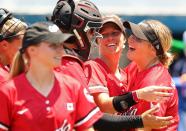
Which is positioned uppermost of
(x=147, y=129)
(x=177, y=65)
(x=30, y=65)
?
(x=30, y=65)

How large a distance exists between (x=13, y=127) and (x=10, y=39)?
1.19 metres

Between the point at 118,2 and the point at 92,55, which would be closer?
the point at 92,55

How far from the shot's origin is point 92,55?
5.45 m

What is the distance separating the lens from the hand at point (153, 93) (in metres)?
4.77

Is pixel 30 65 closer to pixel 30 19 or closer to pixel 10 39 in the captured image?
pixel 10 39

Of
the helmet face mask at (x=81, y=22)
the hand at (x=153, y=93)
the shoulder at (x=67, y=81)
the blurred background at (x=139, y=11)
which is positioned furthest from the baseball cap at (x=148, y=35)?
the blurred background at (x=139, y=11)

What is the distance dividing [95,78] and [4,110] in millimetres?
1054

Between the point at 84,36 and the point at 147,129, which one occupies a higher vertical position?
the point at 84,36

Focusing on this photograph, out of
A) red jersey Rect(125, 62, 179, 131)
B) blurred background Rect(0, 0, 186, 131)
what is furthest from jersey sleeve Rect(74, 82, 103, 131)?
blurred background Rect(0, 0, 186, 131)

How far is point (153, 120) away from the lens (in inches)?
189

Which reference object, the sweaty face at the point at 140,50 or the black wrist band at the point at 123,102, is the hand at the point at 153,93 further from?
the sweaty face at the point at 140,50

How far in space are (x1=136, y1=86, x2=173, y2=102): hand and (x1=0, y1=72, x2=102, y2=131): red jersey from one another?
0.62 metres

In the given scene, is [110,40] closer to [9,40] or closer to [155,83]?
[155,83]

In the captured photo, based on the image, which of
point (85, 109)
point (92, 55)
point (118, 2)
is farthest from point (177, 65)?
point (85, 109)
